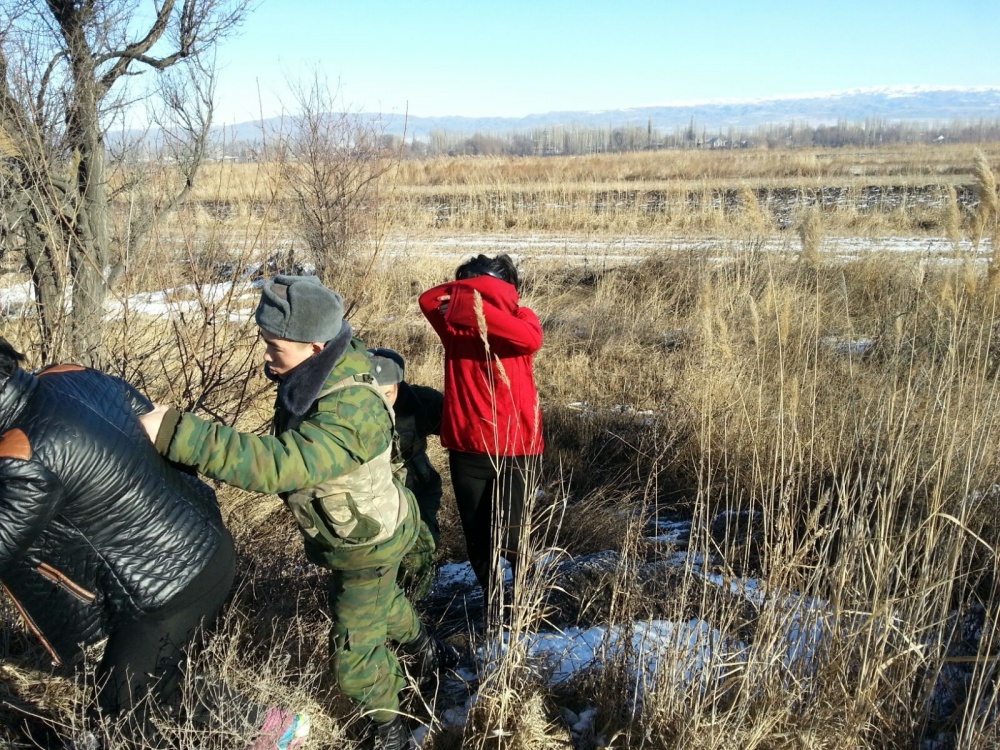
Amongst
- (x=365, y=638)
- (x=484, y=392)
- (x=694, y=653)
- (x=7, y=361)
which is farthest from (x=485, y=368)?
(x=7, y=361)

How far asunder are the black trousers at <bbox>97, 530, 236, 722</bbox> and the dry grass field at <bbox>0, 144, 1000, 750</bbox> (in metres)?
0.08

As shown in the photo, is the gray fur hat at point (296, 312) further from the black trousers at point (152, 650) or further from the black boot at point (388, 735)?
the black boot at point (388, 735)

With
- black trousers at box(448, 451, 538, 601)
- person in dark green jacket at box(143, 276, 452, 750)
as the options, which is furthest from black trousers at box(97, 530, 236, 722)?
black trousers at box(448, 451, 538, 601)

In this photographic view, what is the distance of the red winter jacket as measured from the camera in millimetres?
3016

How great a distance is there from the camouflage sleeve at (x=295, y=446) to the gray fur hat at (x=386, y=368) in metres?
0.39

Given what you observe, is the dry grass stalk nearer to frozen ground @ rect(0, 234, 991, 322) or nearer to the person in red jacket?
the person in red jacket

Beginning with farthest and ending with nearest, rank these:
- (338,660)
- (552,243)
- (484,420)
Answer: (552,243)
(484,420)
(338,660)

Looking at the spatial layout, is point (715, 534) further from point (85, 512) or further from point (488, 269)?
point (85, 512)

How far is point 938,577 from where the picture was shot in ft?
7.73

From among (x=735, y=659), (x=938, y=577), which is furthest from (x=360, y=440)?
(x=938, y=577)

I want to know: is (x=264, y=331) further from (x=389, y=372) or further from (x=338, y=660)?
(x=338, y=660)

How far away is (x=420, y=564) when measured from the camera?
Result: 2.81 m

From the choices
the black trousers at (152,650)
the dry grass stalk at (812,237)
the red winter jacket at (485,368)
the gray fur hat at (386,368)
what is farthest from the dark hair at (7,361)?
the dry grass stalk at (812,237)

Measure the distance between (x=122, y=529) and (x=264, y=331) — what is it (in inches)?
23.3
